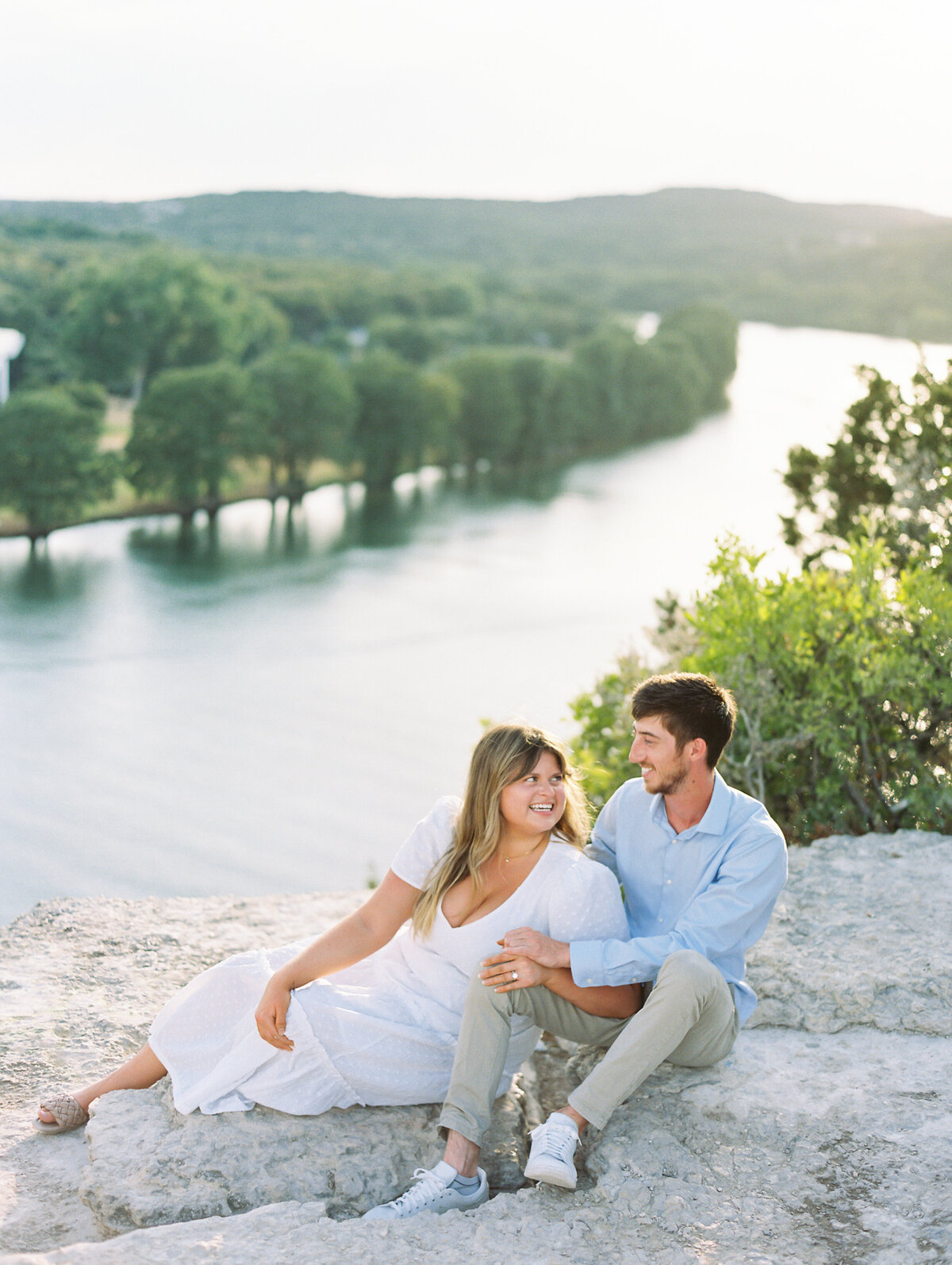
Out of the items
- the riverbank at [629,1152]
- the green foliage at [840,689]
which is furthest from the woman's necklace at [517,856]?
the green foliage at [840,689]

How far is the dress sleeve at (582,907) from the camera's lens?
103 inches

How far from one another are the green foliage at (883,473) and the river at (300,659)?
0.24 m

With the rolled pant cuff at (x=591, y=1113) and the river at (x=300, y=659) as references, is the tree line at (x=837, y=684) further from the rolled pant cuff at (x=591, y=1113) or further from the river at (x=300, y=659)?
the rolled pant cuff at (x=591, y=1113)

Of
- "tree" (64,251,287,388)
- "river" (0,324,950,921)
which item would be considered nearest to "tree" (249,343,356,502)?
"river" (0,324,950,921)

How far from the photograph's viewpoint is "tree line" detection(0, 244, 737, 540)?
88.1ft

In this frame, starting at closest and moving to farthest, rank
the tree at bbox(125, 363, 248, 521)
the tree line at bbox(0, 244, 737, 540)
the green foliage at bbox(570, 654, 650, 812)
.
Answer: the green foliage at bbox(570, 654, 650, 812) → the tree line at bbox(0, 244, 737, 540) → the tree at bbox(125, 363, 248, 521)

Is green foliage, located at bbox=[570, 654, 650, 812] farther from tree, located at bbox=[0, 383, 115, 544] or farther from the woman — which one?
tree, located at bbox=[0, 383, 115, 544]

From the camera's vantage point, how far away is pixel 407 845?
270 centimetres

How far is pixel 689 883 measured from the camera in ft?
8.98

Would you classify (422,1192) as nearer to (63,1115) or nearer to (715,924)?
(715,924)

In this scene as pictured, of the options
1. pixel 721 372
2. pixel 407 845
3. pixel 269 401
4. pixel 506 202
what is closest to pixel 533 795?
pixel 407 845

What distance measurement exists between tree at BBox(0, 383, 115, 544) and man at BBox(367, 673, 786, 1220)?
25.3m

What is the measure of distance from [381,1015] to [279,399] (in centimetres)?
2941

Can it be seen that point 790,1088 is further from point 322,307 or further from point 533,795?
point 322,307
